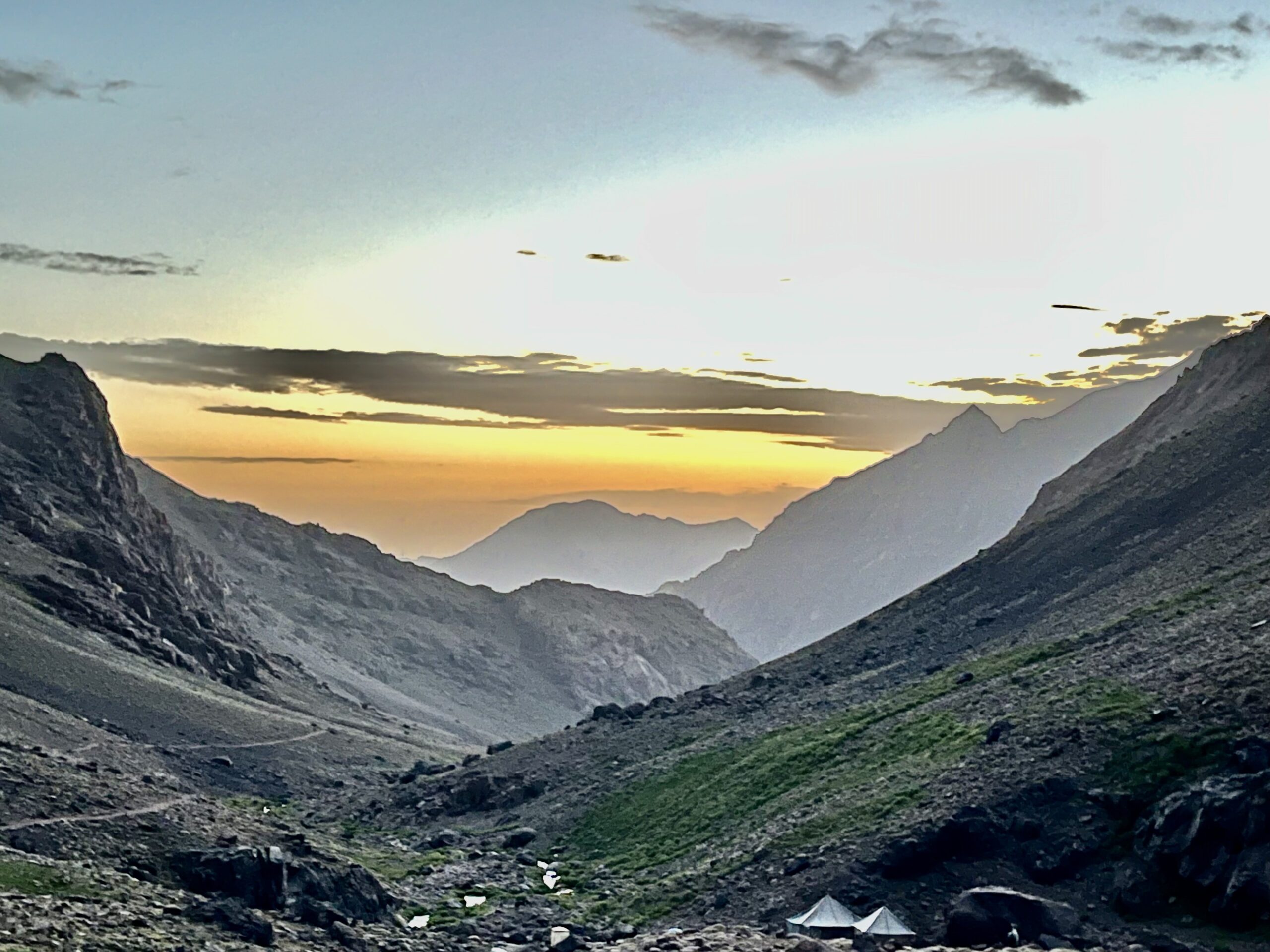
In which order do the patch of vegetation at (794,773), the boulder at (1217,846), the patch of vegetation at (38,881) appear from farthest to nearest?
the patch of vegetation at (794,773) → the boulder at (1217,846) → the patch of vegetation at (38,881)

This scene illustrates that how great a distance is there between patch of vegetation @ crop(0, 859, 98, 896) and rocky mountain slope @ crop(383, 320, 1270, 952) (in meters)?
24.6

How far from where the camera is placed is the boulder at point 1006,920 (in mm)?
52844

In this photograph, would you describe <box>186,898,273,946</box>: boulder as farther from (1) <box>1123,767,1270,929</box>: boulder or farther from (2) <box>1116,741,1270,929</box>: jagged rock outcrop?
(1) <box>1123,767,1270,929</box>: boulder

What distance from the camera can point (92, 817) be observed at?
62.3 metres

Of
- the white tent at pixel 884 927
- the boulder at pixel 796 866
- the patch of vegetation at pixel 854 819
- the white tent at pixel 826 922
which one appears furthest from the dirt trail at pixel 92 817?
the white tent at pixel 884 927

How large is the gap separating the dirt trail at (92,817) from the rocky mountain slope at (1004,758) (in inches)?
649

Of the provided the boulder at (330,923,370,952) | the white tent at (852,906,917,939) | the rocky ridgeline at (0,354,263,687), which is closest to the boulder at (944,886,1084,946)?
the white tent at (852,906,917,939)

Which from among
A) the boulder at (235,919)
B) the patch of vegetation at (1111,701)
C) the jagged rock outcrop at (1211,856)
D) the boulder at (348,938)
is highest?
the patch of vegetation at (1111,701)

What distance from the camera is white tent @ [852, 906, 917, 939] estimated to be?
54.8m

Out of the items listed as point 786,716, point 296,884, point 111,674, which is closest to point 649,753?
point 786,716

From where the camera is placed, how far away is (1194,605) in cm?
8744

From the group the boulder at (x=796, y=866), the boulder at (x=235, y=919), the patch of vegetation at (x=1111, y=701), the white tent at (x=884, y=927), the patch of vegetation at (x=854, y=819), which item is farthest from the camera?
the patch of vegetation at (x=854, y=819)

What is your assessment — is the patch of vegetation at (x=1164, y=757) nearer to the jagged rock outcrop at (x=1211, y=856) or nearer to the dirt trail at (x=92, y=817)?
the jagged rock outcrop at (x=1211, y=856)

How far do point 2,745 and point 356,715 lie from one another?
400 feet
